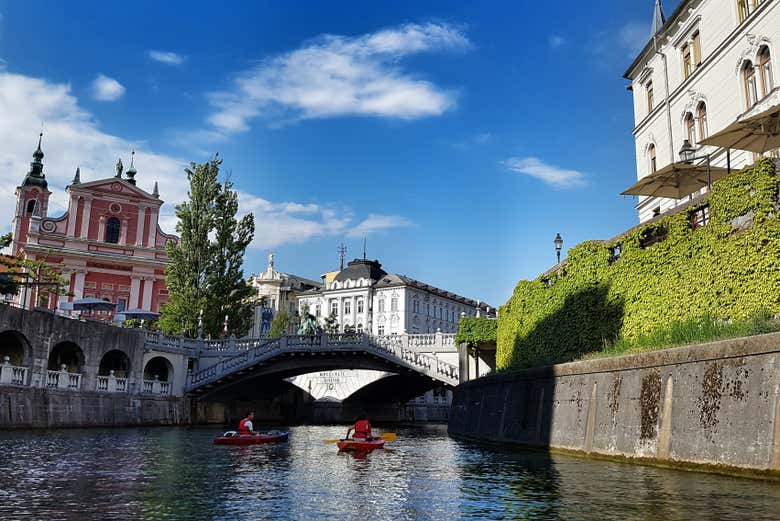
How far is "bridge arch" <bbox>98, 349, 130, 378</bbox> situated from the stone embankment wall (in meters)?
31.2

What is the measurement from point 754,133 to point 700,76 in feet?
52.3

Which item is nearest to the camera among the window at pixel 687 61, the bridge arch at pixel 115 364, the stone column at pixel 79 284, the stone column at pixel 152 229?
the window at pixel 687 61

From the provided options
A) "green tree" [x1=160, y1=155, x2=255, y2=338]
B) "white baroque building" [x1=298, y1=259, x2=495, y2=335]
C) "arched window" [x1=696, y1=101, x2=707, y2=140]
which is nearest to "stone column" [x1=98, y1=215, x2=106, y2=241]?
"green tree" [x1=160, y1=155, x2=255, y2=338]

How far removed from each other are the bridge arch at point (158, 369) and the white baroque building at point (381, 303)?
5176 centimetres

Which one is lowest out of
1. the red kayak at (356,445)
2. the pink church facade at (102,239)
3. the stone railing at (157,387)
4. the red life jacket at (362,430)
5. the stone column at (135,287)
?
the red kayak at (356,445)

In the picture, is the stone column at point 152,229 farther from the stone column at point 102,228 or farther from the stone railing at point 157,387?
the stone railing at point 157,387

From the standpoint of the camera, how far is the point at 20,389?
108 feet

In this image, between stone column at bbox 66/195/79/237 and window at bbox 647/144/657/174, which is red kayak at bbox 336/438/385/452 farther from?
stone column at bbox 66/195/79/237

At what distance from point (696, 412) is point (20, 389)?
3107 cm

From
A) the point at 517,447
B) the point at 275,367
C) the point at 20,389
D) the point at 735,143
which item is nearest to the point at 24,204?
the point at 275,367

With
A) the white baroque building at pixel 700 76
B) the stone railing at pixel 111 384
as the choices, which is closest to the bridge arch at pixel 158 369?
the stone railing at pixel 111 384

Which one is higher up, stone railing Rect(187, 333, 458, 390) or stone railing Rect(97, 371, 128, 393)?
stone railing Rect(187, 333, 458, 390)

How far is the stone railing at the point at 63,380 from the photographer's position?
119 feet

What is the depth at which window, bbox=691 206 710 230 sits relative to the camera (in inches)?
795
